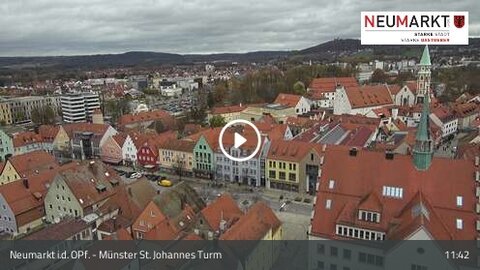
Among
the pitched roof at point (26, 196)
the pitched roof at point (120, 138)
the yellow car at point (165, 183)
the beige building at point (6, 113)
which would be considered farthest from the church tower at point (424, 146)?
the beige building at point (6, 113)

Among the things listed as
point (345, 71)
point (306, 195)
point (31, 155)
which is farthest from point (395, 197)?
point (345, 71)

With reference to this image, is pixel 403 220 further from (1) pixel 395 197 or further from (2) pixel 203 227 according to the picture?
(2) pixel 203 227

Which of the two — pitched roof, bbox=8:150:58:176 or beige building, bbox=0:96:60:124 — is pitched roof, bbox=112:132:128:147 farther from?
beige building, bbox=0:96:60:124

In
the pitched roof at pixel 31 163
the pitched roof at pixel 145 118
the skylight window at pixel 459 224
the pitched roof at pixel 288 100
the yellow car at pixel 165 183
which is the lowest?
the yellow car at pixel 165 183

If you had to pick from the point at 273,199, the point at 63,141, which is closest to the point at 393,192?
the point at 273,199

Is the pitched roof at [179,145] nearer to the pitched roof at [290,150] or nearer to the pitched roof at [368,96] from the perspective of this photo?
the pitched roof at [290,150]

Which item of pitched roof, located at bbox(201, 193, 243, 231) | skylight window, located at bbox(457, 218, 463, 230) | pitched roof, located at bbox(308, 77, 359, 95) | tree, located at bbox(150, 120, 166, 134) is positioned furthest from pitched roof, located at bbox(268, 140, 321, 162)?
pitched roof, located at bbox(308, 77, 359, 95)
